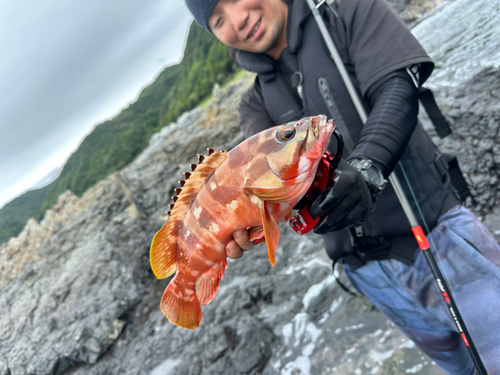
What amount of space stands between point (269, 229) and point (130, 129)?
61751mm

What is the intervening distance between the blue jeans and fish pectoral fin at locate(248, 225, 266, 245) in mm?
1140

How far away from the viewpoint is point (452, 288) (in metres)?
2.15

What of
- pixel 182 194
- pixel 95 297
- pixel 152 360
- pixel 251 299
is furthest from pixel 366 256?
pixel 95 297


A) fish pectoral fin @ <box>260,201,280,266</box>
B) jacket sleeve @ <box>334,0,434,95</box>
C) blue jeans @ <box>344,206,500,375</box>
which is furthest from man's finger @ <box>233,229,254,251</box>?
jacket sleeve @ <box>334,0,434,95</box>

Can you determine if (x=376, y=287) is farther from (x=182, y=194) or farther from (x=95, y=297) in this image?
(x=95, y=297)

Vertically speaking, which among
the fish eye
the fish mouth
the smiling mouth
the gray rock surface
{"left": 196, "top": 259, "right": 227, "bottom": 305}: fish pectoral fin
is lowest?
the gray rock surface

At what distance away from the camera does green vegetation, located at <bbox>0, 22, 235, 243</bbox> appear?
46906mm

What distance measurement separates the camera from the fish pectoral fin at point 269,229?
186 cm

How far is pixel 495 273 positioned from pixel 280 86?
7.47 ft

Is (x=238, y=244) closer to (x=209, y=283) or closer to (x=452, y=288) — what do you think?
(x=209, y=283)

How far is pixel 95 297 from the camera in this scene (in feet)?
26.0

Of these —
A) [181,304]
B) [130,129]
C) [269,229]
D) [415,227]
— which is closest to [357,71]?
[415,227]

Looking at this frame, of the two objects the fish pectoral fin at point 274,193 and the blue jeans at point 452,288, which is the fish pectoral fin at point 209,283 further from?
the blue jeans at point 452,288

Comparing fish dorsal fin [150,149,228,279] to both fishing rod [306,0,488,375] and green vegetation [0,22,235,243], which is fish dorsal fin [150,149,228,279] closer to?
fishing rod [306,0,488,375]
